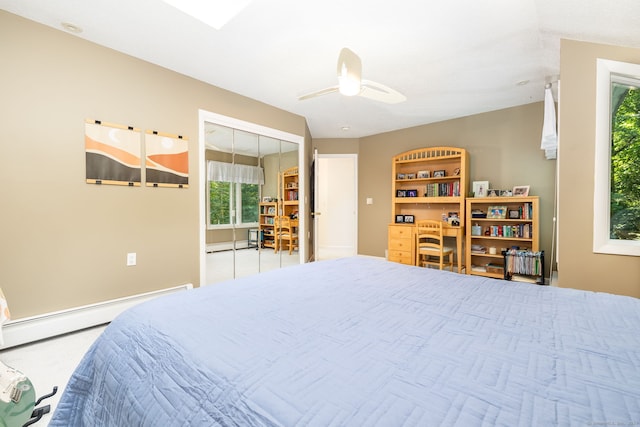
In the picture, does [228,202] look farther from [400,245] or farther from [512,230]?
[512,230]

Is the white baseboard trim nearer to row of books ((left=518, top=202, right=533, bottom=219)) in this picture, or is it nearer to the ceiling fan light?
the ceiling fan light

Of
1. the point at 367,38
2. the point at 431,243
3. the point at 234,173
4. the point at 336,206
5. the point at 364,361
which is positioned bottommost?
the point at 431,243

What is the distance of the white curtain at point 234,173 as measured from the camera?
3360 millimetres

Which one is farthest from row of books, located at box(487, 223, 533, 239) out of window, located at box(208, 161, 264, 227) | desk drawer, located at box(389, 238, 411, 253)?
window, located at box(208, 161, 264, 227)

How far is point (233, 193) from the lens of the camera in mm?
3611

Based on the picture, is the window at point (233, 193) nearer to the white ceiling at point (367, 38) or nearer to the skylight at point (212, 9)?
the white ceiling at point (367, 38)

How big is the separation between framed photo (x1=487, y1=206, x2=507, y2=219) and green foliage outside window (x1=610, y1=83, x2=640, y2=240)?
1.85 meters

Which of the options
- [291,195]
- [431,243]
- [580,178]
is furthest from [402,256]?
[580,178]

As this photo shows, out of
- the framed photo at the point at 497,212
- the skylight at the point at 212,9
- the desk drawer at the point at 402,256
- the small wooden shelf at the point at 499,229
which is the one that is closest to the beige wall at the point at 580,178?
the small wooden shelf at the point at 499,229

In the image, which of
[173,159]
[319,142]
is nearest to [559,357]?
[173,159]

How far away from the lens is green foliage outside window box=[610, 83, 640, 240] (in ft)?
6.69

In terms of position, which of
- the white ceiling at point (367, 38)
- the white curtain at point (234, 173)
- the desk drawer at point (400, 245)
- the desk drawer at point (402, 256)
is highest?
the white ceiling at point (367, 38)

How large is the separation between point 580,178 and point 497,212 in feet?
6.37

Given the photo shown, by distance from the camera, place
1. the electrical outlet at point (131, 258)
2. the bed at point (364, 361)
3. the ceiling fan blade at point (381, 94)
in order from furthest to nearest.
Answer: the electrical outlet at point (131, 258) < the ceiling fan blade at point (381, 94) < the bed at point (364, 361)
